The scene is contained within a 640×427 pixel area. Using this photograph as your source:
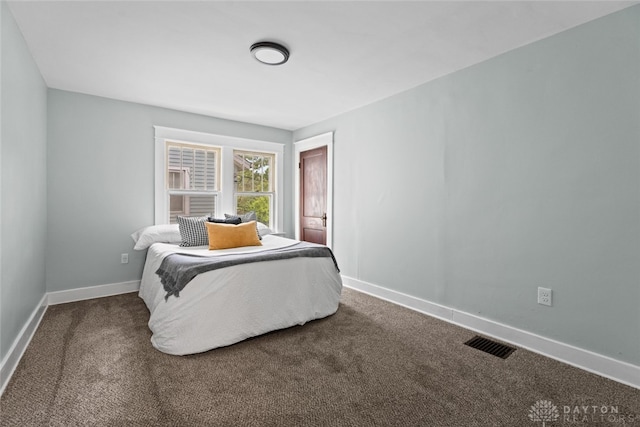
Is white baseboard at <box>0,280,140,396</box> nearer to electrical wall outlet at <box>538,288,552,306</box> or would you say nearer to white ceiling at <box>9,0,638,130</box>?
white ceiling at <box>9,0,638,130</box>

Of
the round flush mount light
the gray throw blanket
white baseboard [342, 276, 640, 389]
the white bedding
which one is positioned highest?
the round flush mount light

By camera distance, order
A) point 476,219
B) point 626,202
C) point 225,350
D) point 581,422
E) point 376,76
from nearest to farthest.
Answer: point 581,422
point 626,202
point 225,350
point 476,219
point 376,76

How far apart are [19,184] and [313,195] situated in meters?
3.36

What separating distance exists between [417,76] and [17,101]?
329 cm

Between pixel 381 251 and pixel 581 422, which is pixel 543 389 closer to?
pixel 581 422

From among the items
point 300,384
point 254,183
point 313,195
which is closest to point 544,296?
point 300,384

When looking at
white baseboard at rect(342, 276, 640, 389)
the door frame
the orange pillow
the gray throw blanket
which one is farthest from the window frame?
white baseboard at rect(342, 276, 640, 389)

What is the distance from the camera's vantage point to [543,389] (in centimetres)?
195

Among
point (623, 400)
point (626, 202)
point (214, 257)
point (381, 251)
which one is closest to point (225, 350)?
point (214, 257)

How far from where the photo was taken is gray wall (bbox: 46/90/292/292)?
3449 millimetres

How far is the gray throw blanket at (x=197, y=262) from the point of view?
240 centimetres

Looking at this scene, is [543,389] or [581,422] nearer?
[581,422]

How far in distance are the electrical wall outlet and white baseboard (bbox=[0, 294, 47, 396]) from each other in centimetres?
363

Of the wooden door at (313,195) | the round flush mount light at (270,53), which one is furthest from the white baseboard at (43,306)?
the round flush mount light at (270,53)
